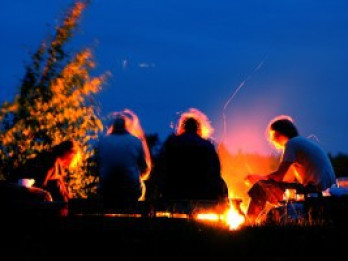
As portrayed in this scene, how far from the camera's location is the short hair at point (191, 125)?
6.92 meters

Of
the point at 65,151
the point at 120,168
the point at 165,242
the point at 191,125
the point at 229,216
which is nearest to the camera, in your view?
the point at 165,242

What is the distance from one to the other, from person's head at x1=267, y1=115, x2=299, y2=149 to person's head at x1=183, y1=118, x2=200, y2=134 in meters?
1.05

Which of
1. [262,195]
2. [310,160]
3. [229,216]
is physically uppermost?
[310,160]

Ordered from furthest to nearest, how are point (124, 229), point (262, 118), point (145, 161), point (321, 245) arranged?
point (262, 118) < point (145, 161) < point (124, 229) < point (321, 245)

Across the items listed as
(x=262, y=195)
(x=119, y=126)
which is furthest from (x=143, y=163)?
(x=262, y=195)

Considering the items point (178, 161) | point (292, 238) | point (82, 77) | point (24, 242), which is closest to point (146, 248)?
point (24, 242)

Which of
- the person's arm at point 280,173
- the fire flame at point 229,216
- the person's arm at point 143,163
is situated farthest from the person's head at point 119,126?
the person's arm at point 280,173

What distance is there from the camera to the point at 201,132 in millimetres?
7004

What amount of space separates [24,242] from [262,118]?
4.78 m

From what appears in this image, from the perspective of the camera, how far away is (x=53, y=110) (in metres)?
9.35

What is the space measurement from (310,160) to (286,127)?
0.54 m

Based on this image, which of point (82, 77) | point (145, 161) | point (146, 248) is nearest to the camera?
point (146, 248)

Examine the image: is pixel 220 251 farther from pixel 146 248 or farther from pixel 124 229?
pixel 124 229

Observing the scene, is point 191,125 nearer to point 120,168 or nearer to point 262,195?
point 120,168
